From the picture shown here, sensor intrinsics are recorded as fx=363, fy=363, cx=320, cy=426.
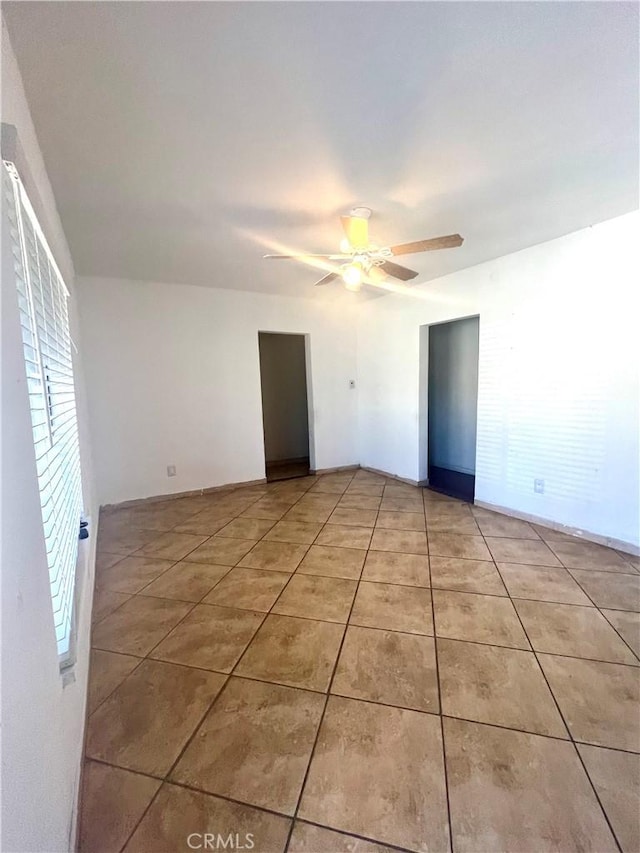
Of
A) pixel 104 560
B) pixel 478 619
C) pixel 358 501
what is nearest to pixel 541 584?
pixel 478 619

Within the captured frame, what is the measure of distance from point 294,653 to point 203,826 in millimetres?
733

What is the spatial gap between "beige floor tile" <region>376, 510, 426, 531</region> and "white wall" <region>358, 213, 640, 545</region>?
2.62 ft

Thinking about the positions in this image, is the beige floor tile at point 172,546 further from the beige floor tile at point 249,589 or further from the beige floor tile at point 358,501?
the beige floor tile at point 358,501

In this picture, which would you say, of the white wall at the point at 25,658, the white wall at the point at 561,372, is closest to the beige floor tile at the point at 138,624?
the white wall at the point at 25,658

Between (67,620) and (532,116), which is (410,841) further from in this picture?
(532,116)

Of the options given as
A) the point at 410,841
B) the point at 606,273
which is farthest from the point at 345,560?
the point at 606,273

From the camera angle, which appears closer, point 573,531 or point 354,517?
point 573,531

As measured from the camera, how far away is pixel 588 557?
2.68m

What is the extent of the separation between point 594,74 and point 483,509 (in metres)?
3.21

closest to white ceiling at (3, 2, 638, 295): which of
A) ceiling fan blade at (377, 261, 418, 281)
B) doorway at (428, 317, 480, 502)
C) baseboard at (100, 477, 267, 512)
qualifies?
ceiling fan blade at (377, 261, 418, 281)

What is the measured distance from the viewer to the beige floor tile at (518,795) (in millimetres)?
1052

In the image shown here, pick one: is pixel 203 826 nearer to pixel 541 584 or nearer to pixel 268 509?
pixel 541 584

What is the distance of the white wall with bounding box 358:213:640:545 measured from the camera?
2.68 metres

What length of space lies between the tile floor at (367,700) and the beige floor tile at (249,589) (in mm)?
13
